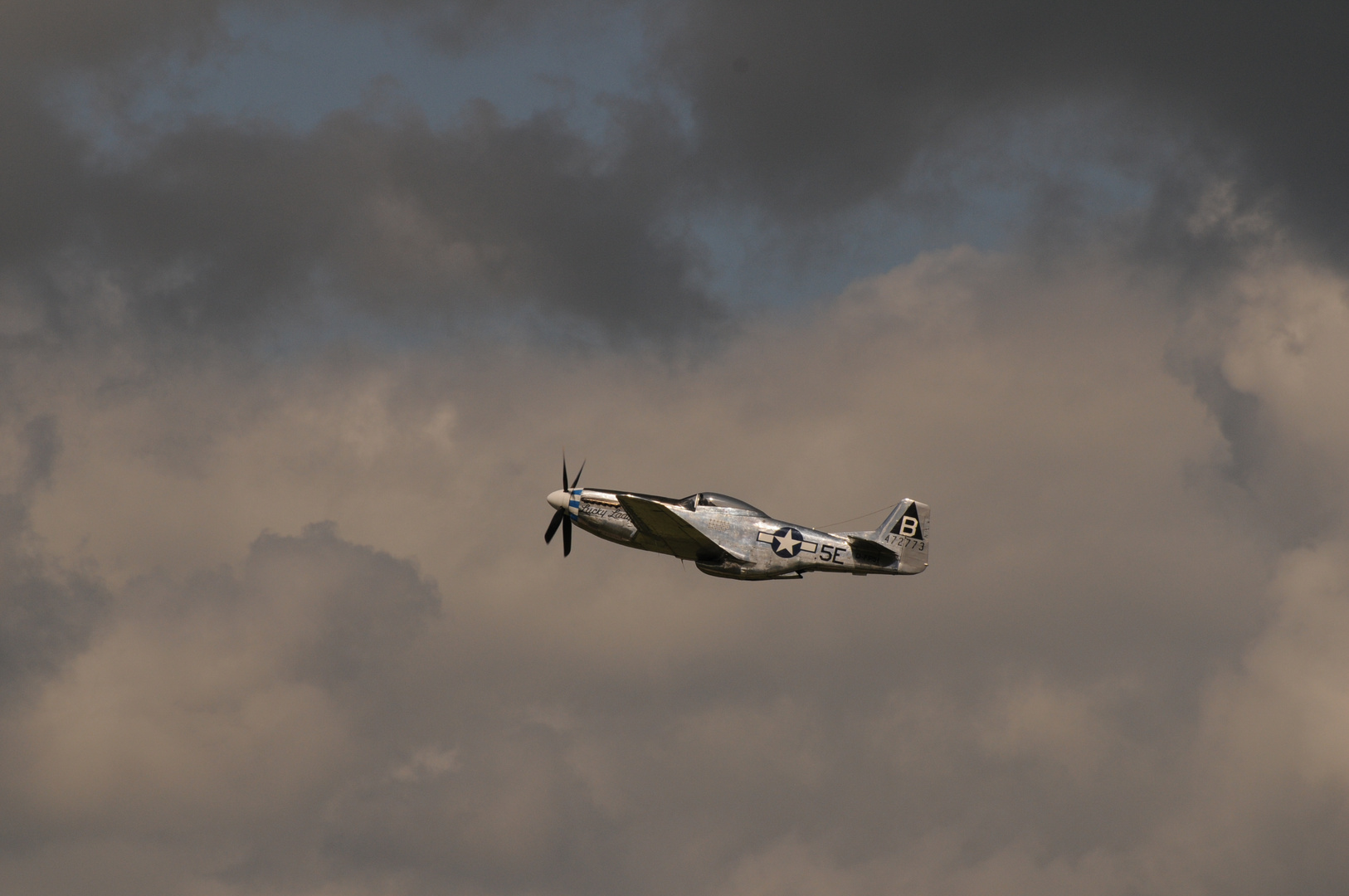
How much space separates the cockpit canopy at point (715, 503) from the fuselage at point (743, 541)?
4cm

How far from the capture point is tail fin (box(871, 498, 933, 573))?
64312 mm

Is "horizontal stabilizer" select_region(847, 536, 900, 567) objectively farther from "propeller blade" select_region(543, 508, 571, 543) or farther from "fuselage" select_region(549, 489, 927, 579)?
"propeller blade" select_region(543, 508, 571, 543)

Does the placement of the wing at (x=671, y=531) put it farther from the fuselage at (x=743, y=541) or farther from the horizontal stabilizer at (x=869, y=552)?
the horizontal stabilizer at (x=869, y=552)

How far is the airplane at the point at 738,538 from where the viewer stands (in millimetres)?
62531

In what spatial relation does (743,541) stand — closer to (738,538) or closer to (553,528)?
(738,538)

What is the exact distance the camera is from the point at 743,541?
6275 centimetres

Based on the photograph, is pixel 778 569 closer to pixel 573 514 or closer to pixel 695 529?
pixel 695 529

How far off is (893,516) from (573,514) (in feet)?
51.6

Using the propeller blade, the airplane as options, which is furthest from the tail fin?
the propeller blade

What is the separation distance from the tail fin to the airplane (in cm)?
4

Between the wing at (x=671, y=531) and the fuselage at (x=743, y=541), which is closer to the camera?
the wing at (x=671, y=531)

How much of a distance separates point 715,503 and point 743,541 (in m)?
2.35

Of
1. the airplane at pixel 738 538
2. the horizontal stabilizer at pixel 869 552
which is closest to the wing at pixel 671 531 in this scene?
the airplane at pixel 738 538

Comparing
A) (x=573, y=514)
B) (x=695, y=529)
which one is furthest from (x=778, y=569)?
(x=573, y=514)
